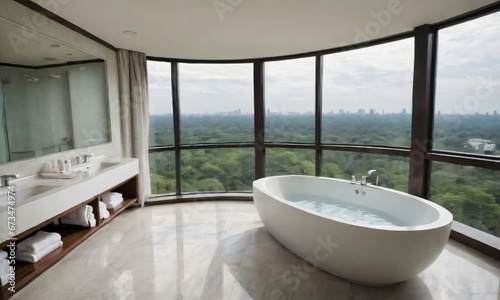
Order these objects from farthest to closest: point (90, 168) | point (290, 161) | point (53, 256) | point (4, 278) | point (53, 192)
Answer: point (290, 161) → point (90, 168) → point (53, 256) → point (53, 192) → point (4, 278)

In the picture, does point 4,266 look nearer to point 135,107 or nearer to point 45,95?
point 45,95

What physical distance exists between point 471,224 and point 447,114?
1.19 m

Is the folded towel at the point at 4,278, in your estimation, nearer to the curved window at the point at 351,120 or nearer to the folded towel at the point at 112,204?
the folded towel at the point at 112,204

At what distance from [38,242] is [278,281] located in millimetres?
1983

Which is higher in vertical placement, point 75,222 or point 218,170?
point 218,170

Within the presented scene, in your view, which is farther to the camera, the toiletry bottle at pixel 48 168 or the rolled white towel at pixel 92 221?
the rolled white towel at pixel 92 221

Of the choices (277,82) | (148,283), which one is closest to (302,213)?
(148,283)

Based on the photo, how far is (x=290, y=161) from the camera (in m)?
4.46

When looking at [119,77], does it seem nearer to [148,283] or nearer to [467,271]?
[148,283]

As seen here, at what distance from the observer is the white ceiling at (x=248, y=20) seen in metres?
2.38

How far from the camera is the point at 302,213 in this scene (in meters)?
2.42

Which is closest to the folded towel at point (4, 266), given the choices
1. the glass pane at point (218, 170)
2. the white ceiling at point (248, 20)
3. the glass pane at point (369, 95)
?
the white ceiling at point (248, 20)

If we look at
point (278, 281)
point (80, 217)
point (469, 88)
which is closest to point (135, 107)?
point (80, 217)

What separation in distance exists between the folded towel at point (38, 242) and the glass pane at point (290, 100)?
3.06 m
